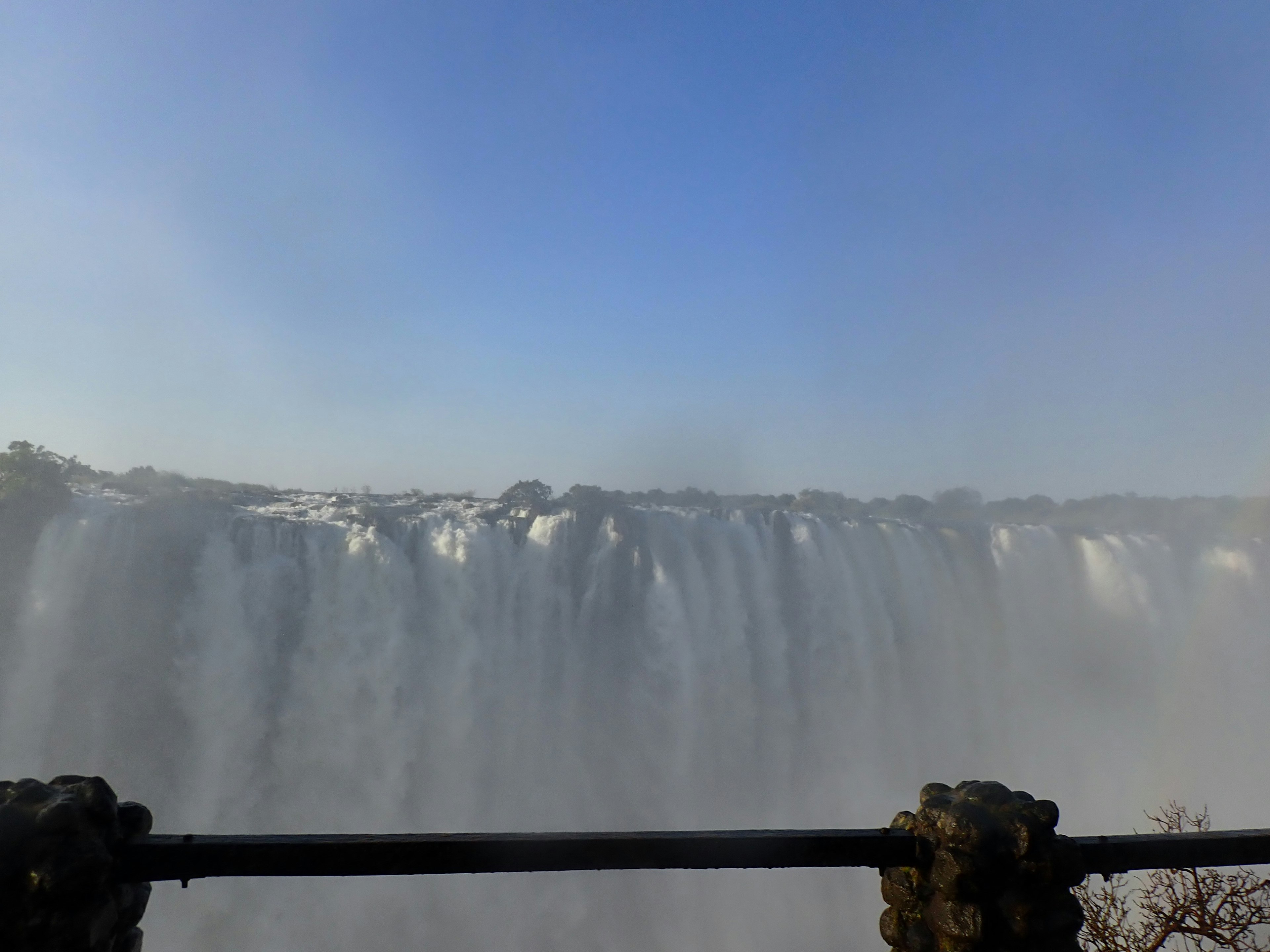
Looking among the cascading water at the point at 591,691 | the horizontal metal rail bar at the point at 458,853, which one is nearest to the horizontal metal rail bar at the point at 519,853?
the horizontal metal rail bar at the point at 458,853

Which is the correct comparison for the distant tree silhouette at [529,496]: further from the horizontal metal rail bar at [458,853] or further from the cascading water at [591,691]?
the horizontal metal rail bar at [458,853]

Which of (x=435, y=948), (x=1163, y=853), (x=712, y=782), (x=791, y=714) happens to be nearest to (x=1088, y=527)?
(x=791, y=714)

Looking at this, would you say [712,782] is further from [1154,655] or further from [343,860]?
[343,860]

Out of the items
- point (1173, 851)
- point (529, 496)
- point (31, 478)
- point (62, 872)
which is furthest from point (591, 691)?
point (62, 872)

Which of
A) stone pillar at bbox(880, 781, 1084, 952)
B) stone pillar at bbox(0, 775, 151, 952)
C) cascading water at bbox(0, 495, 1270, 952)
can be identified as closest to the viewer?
stone pillar at bbox(0, 775, 151, 952)

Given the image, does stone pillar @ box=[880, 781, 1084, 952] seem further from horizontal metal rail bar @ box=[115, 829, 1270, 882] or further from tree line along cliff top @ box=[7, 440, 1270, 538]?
tree line along cliff top @ box=[7, 440, 1270, 538]

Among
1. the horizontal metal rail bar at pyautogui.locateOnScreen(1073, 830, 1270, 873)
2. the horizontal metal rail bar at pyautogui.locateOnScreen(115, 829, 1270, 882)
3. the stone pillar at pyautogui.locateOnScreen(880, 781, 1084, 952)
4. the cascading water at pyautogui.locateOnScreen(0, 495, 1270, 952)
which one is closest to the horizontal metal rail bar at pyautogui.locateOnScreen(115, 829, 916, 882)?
the horizontal metal rail bar at pyautogui.locateOnScreen(115, 829, 1270, 882)
